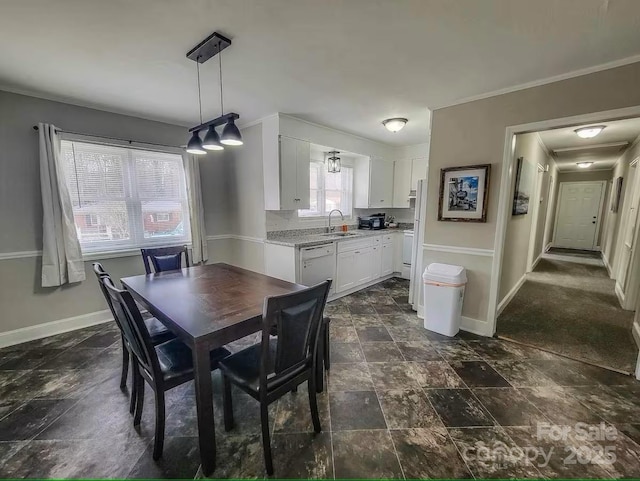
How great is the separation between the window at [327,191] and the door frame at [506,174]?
8.66 ft

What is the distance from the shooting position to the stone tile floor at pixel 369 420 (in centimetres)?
146

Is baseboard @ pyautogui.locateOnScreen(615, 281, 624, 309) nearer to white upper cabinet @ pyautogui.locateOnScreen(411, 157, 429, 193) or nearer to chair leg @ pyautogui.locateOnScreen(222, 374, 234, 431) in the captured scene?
white upper cabinet @ pyautogui.locateOnScreen(411, 157, 429, 193)

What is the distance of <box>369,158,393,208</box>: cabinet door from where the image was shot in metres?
4.94

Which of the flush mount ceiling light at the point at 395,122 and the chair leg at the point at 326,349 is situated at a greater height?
the flush mount ceiling light at the point at 395,122

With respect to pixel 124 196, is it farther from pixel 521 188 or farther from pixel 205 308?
pixel 521 188

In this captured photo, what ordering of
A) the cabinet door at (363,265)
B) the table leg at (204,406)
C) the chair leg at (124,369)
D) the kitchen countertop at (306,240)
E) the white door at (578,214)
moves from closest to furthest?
1. the table leg at (204,406)
2. the chair leg at (124,369)
3. the kitchen countertop at (306,240)
4. the cabinet door at (363,265)
5. the white door at (578,214)

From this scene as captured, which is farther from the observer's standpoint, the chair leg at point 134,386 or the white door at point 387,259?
the white door at point 387,259

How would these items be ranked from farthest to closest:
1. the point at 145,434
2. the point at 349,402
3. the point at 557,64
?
1. the point at 557,64
2. the point at 349,402
3. the point at 145,434

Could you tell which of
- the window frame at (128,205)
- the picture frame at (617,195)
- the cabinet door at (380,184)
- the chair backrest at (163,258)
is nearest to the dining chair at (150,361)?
the chair backrest at (163,258)

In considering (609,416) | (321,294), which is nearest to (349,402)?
(321,294)

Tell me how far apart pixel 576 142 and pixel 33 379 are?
7.59m

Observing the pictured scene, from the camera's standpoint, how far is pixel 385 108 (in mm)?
3195

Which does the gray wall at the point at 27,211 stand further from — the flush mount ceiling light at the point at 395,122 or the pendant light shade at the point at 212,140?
the flush mount ceiling light at the point at 395,122

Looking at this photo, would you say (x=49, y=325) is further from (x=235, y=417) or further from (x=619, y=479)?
(x=619, y=479)
